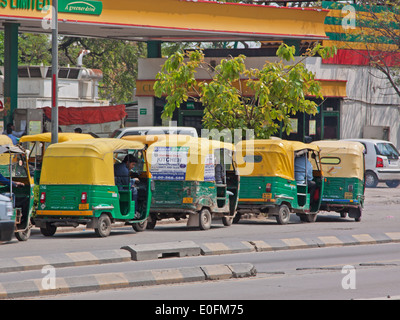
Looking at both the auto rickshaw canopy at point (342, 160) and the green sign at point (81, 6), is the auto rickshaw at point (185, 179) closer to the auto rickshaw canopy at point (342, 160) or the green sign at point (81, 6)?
the auto rickshaw canopy at point (342, 160)

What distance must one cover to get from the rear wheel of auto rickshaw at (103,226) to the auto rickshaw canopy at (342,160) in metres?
8.06

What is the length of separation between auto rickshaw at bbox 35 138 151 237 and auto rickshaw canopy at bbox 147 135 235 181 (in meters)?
1.77

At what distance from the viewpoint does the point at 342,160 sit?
2455cm

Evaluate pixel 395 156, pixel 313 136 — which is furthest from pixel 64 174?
pixel 313 136

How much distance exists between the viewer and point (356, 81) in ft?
135

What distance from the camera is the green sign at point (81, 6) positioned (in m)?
30.9

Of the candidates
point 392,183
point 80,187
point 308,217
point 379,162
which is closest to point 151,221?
point 80,187

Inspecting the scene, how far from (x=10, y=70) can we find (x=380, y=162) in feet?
46.5

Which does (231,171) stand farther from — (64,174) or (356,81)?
(356,81)

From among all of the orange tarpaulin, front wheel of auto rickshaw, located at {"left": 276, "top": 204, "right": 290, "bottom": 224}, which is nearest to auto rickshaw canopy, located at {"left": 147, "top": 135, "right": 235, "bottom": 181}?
front wheel of auto rickshaw, located at {"left": 276, "top": 204, "right": 290, "bottom": 224}

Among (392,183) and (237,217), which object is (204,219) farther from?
(392,183)

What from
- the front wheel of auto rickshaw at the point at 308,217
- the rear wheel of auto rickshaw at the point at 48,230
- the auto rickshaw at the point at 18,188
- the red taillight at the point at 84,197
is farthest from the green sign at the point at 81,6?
the red taillight at the point at 84,197

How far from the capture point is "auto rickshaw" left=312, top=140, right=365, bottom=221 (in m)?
24.3

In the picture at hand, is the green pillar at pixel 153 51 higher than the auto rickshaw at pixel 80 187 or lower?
higher
